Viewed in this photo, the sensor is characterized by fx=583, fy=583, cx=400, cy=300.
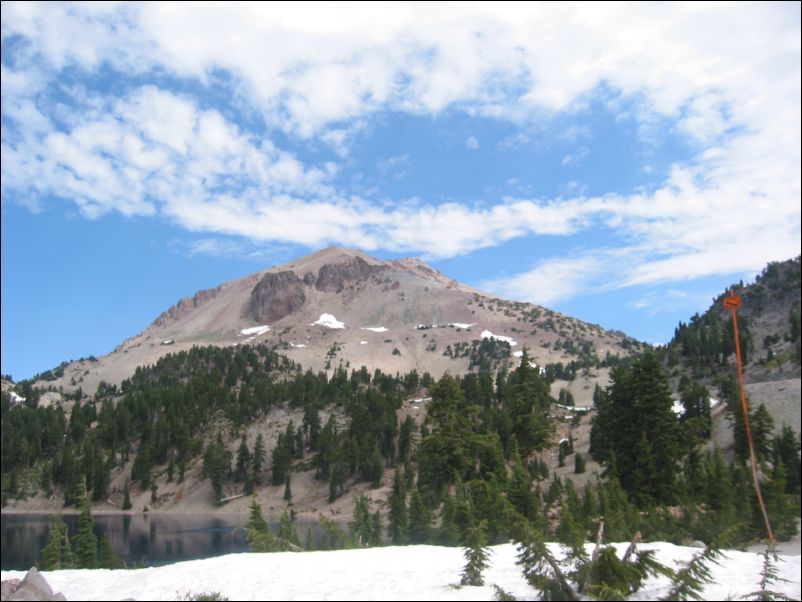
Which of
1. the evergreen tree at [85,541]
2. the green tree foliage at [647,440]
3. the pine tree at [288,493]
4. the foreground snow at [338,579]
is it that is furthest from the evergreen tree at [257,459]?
the foreground snow at [338,579]

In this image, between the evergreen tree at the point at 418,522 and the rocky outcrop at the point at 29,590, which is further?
the evergreen tree at the point at 418,522

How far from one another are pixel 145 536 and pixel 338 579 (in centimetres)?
5530

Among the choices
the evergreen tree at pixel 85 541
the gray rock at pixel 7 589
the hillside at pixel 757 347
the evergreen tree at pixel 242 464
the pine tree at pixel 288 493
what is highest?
the hillside at pixel 757 347

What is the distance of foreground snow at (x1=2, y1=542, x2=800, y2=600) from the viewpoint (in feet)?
31.9

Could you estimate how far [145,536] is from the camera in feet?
187

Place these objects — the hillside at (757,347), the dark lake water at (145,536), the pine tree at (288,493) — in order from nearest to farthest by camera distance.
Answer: the dark lake water at (145,536)
the hillside at (757,347)
the pine tree at (288,493)

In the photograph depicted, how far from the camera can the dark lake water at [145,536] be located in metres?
37.7

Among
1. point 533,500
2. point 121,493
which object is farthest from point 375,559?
point 121,493

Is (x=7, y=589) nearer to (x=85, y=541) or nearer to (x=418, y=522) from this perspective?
(x=85, y=541)

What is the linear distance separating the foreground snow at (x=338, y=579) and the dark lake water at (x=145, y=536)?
41.2ft

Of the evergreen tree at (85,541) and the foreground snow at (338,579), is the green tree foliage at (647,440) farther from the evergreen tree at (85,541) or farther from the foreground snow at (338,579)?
the evergreen tree at (85,541)

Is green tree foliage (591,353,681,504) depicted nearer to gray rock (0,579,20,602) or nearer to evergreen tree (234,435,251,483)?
gray rock (0,579,20,602)

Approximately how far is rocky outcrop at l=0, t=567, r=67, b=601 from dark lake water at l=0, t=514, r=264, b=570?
55.0ft

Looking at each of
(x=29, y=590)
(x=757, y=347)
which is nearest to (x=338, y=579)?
(x=29, y=590)
